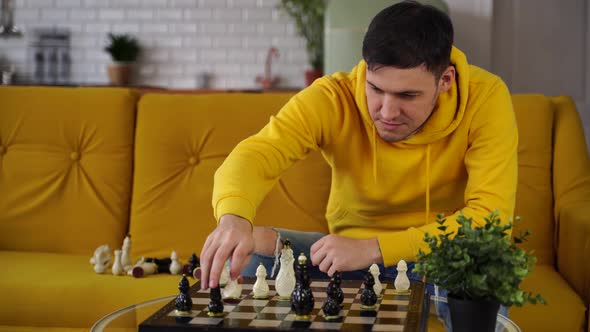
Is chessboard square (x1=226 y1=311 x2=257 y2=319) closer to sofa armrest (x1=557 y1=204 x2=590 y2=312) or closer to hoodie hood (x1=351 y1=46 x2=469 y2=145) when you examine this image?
hoodie hood (x1=351 y1=46 x2=469 y2=145)

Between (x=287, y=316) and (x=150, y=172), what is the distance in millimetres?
1388

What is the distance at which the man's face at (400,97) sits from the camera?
178 cm

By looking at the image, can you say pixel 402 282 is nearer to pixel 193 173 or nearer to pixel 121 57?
pixel 193 173

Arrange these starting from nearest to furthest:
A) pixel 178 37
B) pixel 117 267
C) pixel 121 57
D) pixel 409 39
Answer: pixel 409 39 < pixel 117 267 < pixel 121 57 < pixel 178 37

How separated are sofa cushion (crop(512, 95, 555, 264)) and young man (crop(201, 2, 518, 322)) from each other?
51cm

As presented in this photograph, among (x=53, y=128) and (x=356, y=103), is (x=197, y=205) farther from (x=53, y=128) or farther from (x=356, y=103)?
(x=356, y=103)

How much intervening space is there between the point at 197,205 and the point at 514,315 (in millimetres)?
1049

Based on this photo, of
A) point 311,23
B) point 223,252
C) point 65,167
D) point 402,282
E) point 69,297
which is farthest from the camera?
point 311,23

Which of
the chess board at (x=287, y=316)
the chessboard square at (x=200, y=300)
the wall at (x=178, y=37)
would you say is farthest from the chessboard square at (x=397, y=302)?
the wall at (x=178, y=37)

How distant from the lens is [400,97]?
1.81 meters

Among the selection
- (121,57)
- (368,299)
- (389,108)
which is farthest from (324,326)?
(121,57)

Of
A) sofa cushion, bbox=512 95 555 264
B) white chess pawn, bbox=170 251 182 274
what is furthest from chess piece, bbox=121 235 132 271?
sofa cushion, bbox=512 95 555 264

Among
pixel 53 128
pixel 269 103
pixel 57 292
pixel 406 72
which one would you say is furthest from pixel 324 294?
pixel 53 128

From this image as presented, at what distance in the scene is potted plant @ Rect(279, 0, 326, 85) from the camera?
17.9ft
